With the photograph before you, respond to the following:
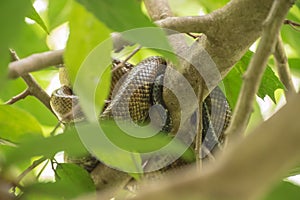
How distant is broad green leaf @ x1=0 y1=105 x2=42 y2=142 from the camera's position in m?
0.96

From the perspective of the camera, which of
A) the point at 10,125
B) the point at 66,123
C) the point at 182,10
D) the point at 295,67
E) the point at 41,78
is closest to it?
the point at 10,125

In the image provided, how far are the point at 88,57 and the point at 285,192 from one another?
29 centimetres

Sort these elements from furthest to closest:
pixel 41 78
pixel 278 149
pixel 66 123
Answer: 1. pixel 41 78
2. pixel 66 123
3. pixel 278 149

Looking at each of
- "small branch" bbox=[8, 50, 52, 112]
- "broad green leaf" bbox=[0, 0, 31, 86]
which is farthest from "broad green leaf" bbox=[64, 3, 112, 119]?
"small branch" bbox=[8, 50, 52, 112]

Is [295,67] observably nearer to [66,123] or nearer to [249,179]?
[66,123]

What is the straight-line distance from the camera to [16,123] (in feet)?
3.22

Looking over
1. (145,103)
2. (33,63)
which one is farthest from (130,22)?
(145,103)

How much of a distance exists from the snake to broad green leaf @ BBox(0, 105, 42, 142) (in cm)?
42

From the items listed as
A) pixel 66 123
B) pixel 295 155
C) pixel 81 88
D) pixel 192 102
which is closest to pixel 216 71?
pixel 192 102

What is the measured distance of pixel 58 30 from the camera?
6.62 feet

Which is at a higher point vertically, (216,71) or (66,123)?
(216,71)

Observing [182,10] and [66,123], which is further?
[182,10]

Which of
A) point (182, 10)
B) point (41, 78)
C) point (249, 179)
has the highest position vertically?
point (249, 179)

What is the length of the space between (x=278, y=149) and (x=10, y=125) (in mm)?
753
